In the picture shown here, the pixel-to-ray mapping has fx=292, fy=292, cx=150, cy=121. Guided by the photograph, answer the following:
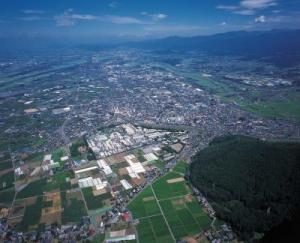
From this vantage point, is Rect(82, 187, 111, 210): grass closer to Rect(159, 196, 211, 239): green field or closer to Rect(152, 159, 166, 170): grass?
Rect(159, 196, 211, 239): green field

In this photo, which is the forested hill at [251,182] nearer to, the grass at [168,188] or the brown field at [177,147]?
the grass at [168,188]

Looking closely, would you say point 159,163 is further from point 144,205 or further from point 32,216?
point 32,216

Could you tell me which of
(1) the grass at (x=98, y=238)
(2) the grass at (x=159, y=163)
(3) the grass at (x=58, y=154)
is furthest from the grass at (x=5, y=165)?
(1) the grass at (x=98, y=238)

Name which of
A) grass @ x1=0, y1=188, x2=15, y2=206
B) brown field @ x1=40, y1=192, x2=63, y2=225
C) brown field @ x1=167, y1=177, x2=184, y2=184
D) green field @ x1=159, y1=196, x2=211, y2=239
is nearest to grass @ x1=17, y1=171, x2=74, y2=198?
grass @ x1=0, y1=188, x2=15, y2=206

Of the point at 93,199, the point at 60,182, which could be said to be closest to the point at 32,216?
the point at 93,199

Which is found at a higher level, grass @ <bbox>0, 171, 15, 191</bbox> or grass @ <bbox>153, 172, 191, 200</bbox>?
grass @ <bbox>153, 172, 191, 200</bbox>
